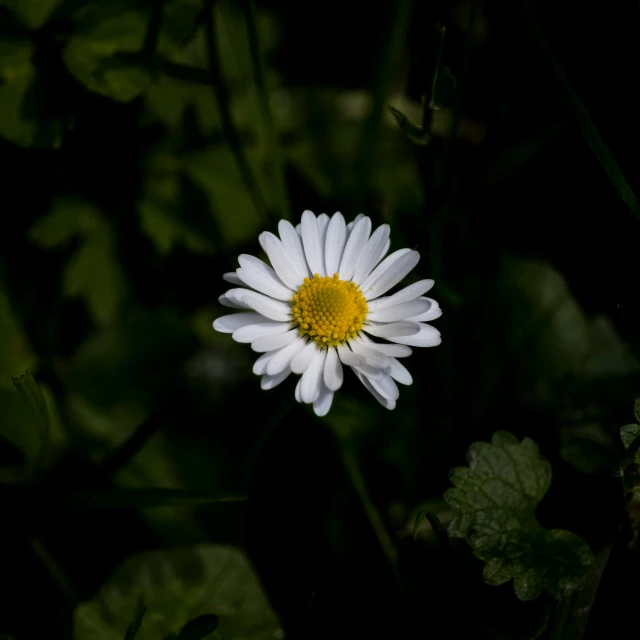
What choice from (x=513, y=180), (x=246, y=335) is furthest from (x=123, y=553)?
(x=513, y=180)

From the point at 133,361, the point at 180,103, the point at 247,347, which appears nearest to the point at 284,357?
the point at 247,347

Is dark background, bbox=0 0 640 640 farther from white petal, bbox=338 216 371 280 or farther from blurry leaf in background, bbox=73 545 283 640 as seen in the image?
white petal, bbox=338 216 371 280

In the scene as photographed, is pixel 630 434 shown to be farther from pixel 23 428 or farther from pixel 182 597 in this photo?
pixel 23 428

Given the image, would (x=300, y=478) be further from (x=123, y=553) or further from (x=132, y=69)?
(x=132, y=69)

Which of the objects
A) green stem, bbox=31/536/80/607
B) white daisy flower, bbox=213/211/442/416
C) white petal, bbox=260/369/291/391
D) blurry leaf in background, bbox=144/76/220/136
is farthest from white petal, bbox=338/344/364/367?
blurry leaf in background, bbox=144/76/220/136

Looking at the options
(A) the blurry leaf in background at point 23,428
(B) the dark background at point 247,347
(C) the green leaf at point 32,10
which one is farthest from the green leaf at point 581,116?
(A) the blurry leaf in background at point 23,428
